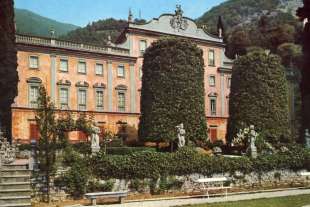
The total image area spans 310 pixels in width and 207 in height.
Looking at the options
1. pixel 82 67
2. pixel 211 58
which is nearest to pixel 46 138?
pixel 82 67

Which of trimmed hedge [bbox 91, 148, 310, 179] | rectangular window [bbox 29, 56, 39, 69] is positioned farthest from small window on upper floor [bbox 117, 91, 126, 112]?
trimmed hedge [bbox 91, 148, 310, 179]

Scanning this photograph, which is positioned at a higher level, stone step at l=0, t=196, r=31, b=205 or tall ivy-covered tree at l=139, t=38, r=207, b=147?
tall ivy-covered tree at l=139, t=38, r=207, b=147

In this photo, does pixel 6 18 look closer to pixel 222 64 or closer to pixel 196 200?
pixel 196 200

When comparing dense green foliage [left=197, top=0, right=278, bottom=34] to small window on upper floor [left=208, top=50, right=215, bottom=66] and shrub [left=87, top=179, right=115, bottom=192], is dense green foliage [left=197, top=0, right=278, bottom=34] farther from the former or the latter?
shrub [left=87, top=179, right=115, bottom=192]

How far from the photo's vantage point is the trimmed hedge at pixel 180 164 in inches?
885

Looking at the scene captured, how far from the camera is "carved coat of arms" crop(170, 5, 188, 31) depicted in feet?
173

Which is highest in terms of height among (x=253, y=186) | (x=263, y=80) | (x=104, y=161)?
(x=263, y=80)

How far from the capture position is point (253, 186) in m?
26.4

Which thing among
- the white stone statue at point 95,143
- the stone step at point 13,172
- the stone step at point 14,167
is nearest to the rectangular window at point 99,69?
the white stone statue at point 95,143

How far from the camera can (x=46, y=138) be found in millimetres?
20984

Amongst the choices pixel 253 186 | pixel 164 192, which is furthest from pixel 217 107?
pixel 164 192

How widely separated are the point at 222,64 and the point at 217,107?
520 cm

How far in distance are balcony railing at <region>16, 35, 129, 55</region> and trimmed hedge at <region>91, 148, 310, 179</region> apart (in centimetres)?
2473

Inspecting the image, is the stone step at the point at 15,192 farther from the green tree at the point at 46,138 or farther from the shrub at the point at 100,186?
the shrub at the point at 100,186
